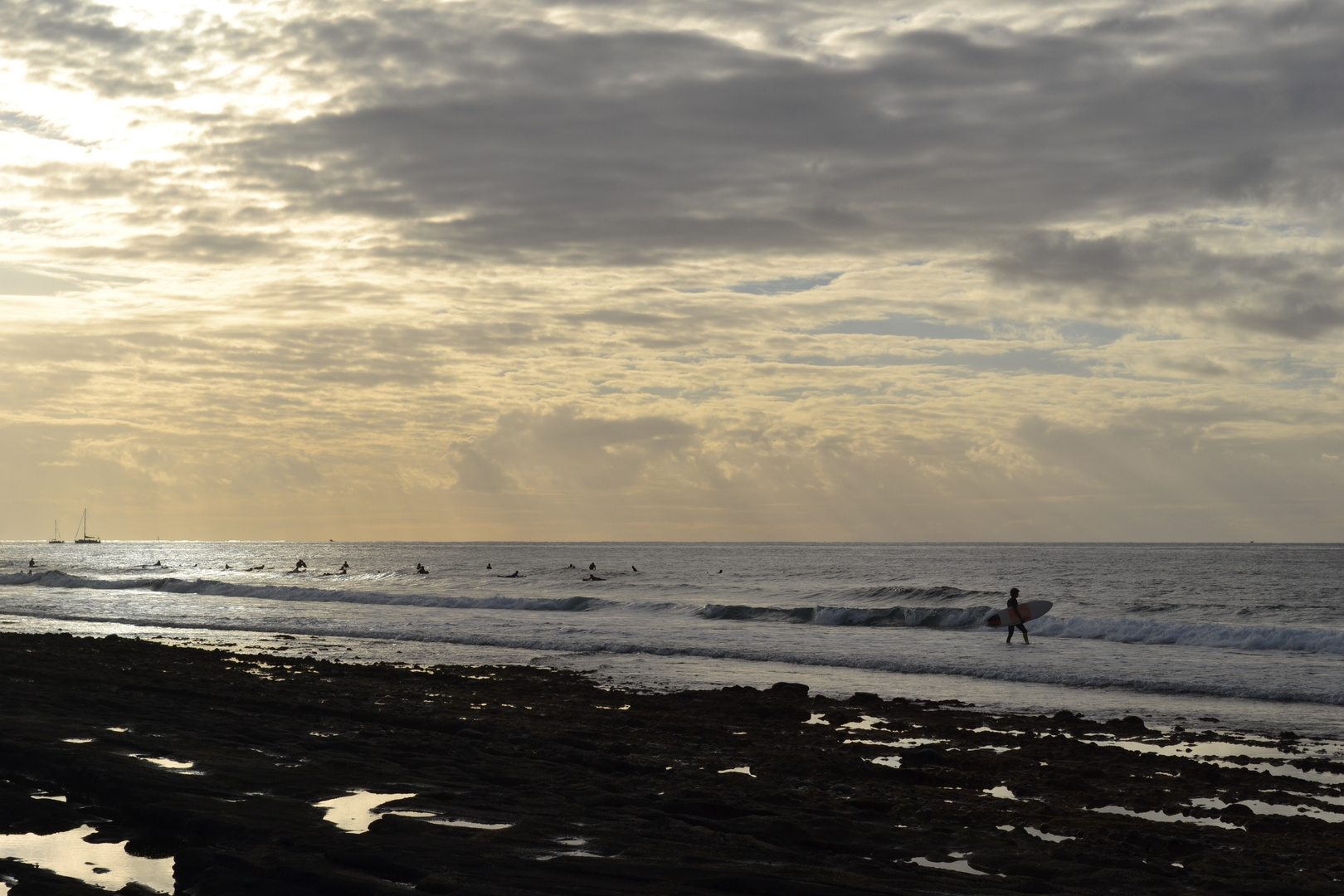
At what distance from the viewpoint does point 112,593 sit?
54.7 meters

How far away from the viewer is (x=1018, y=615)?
1147 inches

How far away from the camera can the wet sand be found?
6.71m

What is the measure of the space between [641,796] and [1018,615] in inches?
891

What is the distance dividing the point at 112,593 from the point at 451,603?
2229 cm

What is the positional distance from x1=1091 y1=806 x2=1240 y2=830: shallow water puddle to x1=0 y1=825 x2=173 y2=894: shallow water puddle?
8452 mm

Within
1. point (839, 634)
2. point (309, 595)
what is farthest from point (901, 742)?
point (309, 595)

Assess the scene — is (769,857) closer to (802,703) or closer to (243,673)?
(802,703)

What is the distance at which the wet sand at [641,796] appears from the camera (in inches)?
264

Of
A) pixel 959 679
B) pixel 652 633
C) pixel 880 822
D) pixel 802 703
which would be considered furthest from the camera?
pixel 652 633

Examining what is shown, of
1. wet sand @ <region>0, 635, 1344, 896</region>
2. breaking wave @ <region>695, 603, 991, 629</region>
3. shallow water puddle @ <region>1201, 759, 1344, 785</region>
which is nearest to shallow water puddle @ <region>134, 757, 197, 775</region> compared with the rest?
wet sand @ <region>0, 635, 1344, 896</region>

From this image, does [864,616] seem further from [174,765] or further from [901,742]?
[174,765]

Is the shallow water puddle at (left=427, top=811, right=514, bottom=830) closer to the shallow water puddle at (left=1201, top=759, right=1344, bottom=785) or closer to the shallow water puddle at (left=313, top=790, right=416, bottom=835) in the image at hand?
the shallow water puddle at (left=313, top=790, right=416, bottom=835)

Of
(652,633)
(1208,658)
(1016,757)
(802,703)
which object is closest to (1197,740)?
(1016,757)

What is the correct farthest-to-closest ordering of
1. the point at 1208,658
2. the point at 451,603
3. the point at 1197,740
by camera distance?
1. the point at 451,603
2. the point at 1208,658
3. the point at 1197,740
